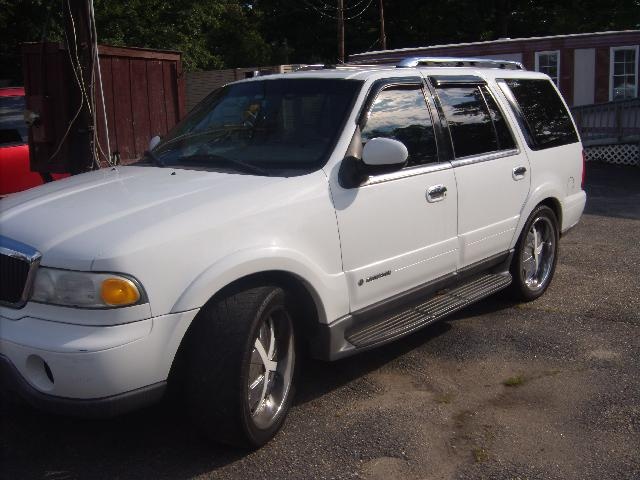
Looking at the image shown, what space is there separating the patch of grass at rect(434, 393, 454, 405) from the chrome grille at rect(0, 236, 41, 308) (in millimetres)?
2319

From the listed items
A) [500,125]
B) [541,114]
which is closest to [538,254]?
[541,114]

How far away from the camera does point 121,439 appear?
12.8 ft

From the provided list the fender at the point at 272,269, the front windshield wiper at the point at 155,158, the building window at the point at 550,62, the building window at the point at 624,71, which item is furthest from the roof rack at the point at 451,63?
the building window at the point at 550,62

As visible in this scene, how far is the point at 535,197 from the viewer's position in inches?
232

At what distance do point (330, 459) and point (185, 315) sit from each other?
1.02m

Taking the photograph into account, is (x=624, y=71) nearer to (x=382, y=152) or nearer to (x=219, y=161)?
(x=382, y=152)

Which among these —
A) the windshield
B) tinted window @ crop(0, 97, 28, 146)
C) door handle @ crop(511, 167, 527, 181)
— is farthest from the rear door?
tinted window @ crop(0, 97, 28, 146)

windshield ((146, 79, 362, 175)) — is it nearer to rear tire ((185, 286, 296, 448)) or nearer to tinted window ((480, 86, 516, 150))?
rear tire ((185, 286, 296, 448))

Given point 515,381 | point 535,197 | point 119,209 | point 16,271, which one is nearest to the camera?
point 16,271

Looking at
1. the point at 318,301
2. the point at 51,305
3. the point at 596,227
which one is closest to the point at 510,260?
the point at 318,301

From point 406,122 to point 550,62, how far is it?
18.3 m

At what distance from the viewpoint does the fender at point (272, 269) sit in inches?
132

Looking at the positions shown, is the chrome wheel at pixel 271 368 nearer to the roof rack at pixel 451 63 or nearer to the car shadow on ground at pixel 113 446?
the car shadow on ground at pixel 113 446

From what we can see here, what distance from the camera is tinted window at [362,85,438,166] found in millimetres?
4566
